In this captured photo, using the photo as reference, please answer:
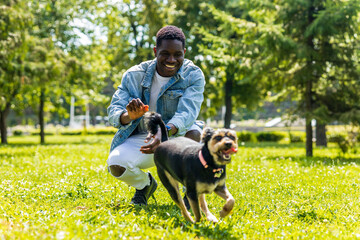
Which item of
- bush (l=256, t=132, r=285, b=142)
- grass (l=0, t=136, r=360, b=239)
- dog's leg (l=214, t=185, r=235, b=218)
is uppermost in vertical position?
dog's leg (l=214, t=185, r=235, b=218)

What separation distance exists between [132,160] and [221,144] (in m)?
1.86

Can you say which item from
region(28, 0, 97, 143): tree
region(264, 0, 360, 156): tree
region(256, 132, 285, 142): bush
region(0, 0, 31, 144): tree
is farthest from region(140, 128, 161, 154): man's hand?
region(256, 132, 285, 142): bush

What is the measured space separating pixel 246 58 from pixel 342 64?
10.8 ft

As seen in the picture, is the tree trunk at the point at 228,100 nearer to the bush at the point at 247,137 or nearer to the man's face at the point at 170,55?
the bush at the point at 247,137

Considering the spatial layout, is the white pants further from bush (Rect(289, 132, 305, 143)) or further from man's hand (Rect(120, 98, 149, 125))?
bush (Rect(289, 132, 305, 143))

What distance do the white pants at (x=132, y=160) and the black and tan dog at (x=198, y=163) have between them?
76cm

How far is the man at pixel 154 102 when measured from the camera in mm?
4727

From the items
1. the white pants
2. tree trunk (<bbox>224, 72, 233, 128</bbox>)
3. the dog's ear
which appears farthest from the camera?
tree trunk (<bbox>224, 72, 233, 128</bbox>)

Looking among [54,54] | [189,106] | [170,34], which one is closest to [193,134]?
[189,106]

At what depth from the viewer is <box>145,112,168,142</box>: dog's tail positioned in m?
4.18

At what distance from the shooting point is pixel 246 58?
14312 mm

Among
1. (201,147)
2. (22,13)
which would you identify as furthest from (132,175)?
(22,13)

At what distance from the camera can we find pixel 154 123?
421 centimetres

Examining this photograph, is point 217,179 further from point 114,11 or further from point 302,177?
point 114,11
